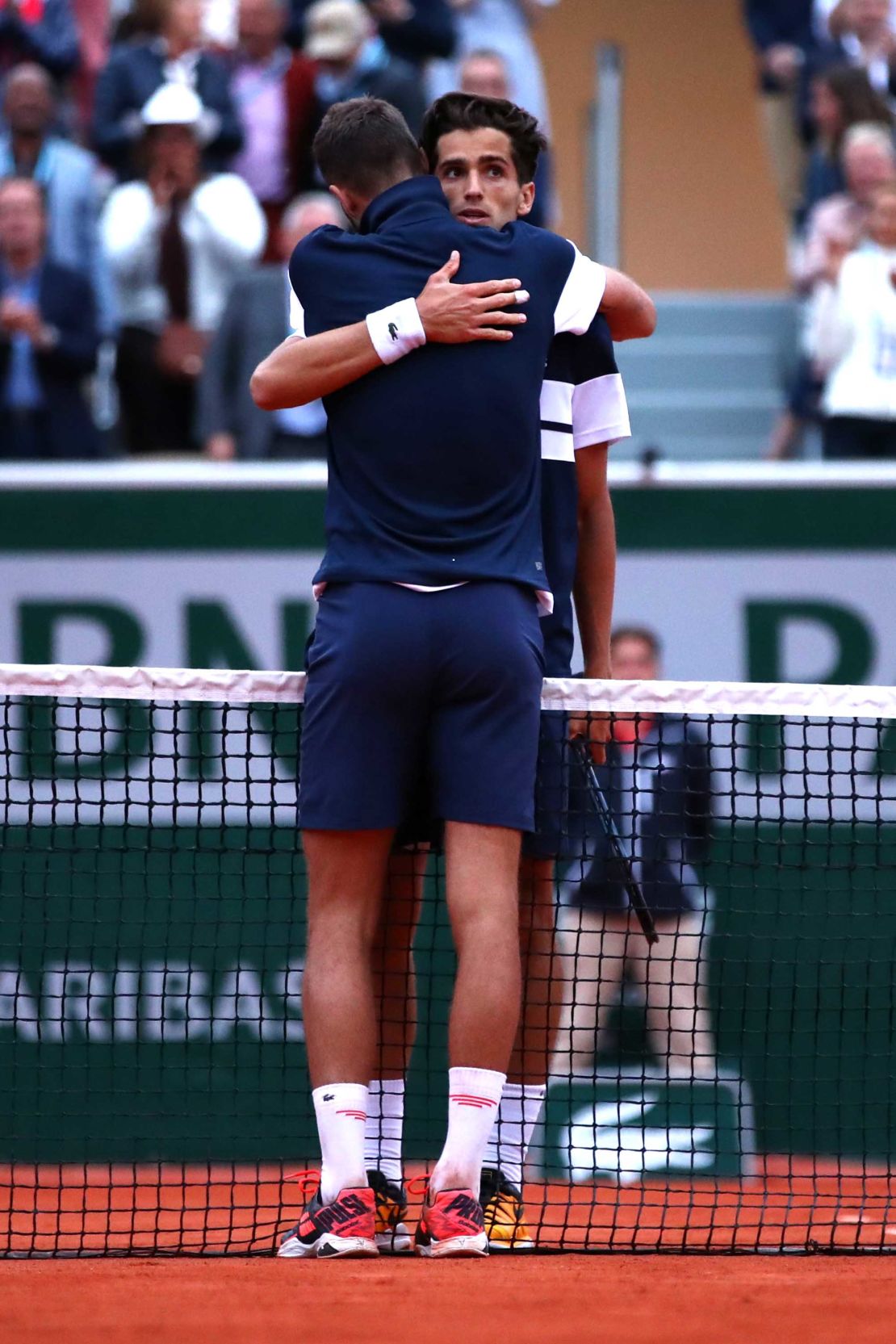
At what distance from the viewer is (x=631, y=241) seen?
13.4 meters

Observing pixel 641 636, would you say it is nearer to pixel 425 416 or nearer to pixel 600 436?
pixel 600 436

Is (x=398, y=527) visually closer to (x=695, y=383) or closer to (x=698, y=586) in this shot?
(x=698, y=586)

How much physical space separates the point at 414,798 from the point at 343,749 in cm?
27

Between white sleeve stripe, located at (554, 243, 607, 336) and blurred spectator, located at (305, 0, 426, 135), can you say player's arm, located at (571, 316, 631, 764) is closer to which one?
white sleeve stripe, located at (554, 243, 607, 336)

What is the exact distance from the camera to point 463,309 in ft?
14.3

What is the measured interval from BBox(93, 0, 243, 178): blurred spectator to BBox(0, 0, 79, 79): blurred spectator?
0.54 m

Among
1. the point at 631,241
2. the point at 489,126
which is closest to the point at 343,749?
the point at 489,126

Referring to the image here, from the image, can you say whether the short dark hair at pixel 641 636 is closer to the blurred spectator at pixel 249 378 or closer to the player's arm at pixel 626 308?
the blurred spectator at pixel 249 378

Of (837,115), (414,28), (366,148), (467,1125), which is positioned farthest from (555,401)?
(414,28)

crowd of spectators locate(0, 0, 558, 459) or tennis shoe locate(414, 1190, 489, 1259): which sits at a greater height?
crowd of spectators locate(0, 0, 558, 459)

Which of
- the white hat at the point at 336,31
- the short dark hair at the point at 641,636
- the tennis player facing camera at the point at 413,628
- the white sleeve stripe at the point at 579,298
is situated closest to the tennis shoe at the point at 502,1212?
the tennis player facing camera at the point at 413,628

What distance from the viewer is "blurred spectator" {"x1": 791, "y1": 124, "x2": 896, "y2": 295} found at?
9.39m

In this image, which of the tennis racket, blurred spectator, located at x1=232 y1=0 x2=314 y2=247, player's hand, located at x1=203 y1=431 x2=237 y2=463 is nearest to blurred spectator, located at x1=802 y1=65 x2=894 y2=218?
blurred spectator, located at x1=232 y1=0 x2=314 y2=247

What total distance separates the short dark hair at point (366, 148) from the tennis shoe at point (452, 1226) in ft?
6.87
